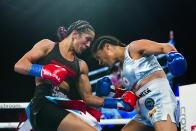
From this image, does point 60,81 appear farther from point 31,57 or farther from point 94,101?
point 94,101

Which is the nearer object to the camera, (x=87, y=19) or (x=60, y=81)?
(x=60, y=81)

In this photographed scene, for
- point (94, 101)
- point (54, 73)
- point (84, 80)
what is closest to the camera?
point (54, 73)

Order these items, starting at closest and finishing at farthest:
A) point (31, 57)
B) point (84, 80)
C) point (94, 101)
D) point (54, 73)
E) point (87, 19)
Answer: point (54, 73) → point (31, 57) → point (84, 80) → point (94, 101) → point (87, 19)

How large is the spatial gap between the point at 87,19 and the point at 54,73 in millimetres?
6066

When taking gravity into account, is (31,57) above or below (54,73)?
above

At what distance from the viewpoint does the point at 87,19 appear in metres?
8.55

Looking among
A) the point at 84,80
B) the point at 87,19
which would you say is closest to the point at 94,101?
the point at 84,80

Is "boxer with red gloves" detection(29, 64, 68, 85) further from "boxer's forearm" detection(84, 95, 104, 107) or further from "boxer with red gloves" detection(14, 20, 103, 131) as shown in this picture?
"boxer's forearm" detection(84, 95, 104, 107)

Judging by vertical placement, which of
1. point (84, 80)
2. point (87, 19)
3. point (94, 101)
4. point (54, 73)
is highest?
point (87, 19)

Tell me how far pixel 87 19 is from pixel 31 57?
595cm

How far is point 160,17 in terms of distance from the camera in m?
8.94

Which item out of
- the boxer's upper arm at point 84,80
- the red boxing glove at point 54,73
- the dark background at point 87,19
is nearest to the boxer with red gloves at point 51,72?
the red boxing glove at point 54,73

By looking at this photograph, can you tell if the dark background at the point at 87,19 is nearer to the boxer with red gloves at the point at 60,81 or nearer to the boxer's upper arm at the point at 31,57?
the boxer with red gloves at the point at 60,81

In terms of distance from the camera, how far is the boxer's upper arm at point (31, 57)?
2.64 metres
